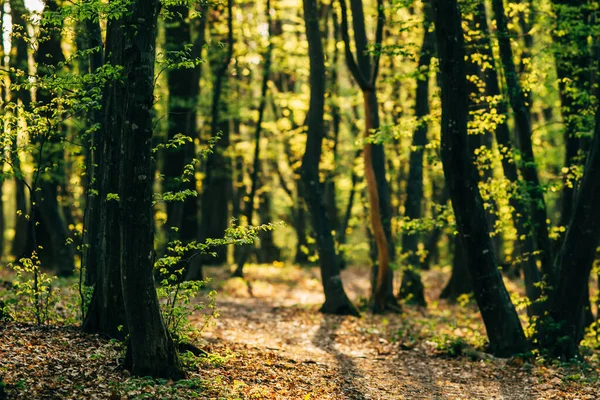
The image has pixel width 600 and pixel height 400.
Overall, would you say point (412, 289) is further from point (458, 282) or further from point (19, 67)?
point (19, 67)

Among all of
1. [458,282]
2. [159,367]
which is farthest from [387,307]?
[159,367]

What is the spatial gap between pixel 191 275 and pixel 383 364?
938 centimetres

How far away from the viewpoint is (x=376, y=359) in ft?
40.0

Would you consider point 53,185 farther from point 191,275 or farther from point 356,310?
point 356,310

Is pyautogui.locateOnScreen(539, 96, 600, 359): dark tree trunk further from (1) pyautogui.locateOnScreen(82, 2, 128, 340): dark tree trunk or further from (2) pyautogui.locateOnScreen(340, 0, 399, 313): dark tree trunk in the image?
(1) pyautogui.locateOnScreen(82, 2, 128, 340): dark tree trunk

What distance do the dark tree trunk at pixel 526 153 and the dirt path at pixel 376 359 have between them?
225 cm

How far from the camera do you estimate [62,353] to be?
8625mm

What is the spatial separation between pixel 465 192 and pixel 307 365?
3814 millimetres

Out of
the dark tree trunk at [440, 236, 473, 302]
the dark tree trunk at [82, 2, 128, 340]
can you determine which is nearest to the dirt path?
the dark tree trunk at [82, 2, 128, 340]

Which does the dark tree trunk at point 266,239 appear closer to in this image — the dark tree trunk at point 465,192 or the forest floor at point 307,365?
the forest floor at point 307,365

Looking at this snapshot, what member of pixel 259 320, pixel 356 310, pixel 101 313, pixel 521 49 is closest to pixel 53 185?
pixel 259 320

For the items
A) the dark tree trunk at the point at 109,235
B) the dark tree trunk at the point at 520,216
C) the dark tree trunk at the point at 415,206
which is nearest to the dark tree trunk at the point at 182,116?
the dark tree trunk at the point at 415,206

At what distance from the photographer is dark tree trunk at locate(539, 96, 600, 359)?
11141mm

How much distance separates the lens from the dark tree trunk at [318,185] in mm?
16156
